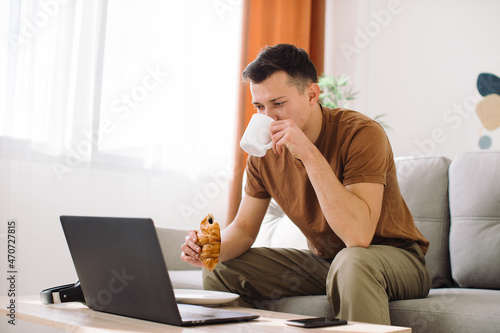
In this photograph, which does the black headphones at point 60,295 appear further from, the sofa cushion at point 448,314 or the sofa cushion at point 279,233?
the sofa cushion at point 279,233

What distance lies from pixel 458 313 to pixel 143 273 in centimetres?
77

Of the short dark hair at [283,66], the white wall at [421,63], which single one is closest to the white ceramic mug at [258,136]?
the short dark hair at [283,66]

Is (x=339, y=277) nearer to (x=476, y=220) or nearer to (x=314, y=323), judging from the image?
(x=314, y=323)

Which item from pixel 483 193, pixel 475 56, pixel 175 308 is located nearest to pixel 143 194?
pixel 483 193

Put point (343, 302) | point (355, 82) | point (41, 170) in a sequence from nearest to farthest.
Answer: point (343, 302), point (41, 170), point (355, 82)

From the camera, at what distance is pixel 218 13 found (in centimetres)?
312

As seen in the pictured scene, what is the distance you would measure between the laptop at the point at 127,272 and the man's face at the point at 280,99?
0.67 metres

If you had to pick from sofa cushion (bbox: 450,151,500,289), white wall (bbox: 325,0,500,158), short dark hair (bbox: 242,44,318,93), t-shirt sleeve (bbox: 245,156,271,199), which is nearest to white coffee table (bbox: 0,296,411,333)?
t-shirt sleeve (bbox: 245,156,271,199)

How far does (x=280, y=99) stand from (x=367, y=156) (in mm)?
312

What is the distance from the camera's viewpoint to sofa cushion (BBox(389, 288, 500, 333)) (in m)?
1.21

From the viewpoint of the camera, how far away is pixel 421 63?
334 cm

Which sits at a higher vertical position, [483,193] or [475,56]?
[475,56]

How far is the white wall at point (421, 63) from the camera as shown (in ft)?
10.2

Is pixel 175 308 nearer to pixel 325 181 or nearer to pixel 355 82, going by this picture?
pixel 325 181
